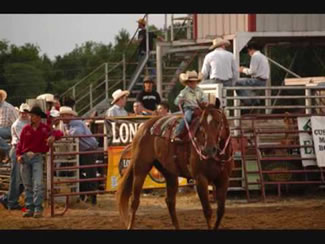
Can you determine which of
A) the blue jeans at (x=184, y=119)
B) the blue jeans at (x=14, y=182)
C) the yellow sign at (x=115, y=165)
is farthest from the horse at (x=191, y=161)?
the blue jeans at (x=14, y=182)

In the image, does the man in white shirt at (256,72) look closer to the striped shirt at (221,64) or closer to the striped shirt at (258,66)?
the striped shirt at (258,66)

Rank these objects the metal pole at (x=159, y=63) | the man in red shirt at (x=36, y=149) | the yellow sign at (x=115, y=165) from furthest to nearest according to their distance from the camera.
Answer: the metal pole at (x=159, y=63) → the yellow sign at (x=115, y=165) → the man in red shirt at (x=36, y=149)

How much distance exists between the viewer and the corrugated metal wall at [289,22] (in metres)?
22.5

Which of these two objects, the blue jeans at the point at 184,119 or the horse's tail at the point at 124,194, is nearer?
the blue jeans at the point at 184,119

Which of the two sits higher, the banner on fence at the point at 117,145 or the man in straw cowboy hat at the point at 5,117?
the man in straw cowboy hat at the point at 5,117

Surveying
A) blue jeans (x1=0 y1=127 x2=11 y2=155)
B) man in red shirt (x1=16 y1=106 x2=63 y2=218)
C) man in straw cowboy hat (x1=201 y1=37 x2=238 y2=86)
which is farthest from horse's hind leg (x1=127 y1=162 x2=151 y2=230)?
blue jeans (x1=0 y1=127 x2=11 y2=155)

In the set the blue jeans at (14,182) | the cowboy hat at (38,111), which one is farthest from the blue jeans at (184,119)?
the blue jeans at (14,182)

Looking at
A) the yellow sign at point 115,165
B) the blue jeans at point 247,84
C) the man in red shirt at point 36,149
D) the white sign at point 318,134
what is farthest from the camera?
the blue jeans at point 247,84

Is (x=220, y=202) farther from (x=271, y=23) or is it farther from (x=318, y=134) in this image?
(x=271, y=23)

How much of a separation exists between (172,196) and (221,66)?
4.27 metres

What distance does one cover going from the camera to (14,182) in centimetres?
1623


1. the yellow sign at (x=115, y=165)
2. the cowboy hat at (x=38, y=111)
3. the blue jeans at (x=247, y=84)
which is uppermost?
the blue jeans at (x=247, y=84)

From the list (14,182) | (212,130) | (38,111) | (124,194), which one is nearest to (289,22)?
(14,182)
